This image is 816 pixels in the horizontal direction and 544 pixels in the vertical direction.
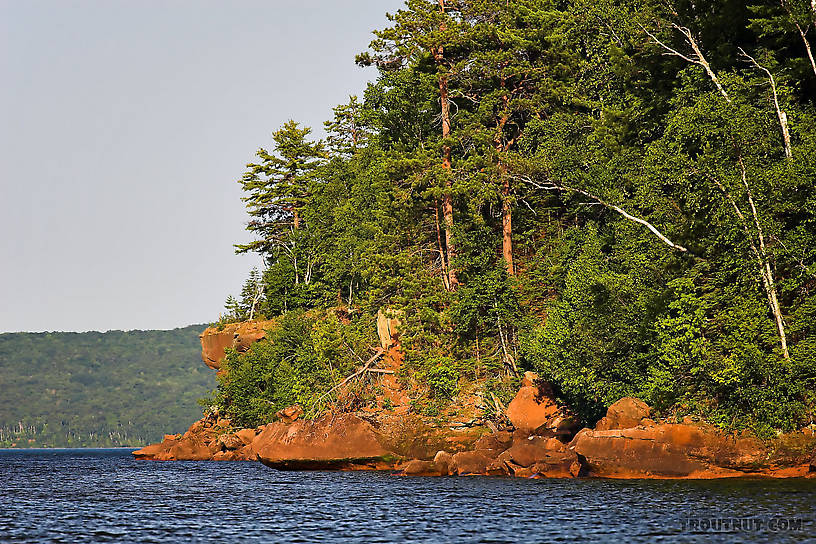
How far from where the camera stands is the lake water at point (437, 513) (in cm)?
2009

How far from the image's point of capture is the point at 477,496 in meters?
29.0

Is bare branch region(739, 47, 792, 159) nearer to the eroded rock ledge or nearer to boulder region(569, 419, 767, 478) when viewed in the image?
the eroded rock ledge

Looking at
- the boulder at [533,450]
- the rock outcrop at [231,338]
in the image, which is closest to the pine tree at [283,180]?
the rock outcrop at [231,338]

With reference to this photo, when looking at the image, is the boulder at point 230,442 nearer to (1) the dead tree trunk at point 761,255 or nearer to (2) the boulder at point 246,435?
(2) the boulder at point 246,435

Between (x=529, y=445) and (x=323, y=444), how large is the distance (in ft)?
45.2

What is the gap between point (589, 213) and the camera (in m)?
46.5

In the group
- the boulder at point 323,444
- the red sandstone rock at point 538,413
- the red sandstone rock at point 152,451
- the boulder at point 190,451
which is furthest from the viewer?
the red sandstone rock at point 152,451

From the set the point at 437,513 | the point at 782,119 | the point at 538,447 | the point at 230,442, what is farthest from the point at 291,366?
the point at 782,119

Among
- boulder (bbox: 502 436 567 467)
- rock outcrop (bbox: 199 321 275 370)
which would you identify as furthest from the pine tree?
boulder (bbox: 502 436 567 467)

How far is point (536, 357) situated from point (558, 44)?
65.0 ft

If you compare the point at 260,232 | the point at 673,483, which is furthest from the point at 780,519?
the point at 260,232

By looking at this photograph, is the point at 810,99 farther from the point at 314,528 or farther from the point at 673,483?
the point at 314,528

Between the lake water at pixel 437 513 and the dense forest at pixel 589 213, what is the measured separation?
20.0 feet

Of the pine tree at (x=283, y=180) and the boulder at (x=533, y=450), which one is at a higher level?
the pine tree at (x=283, y=180)
